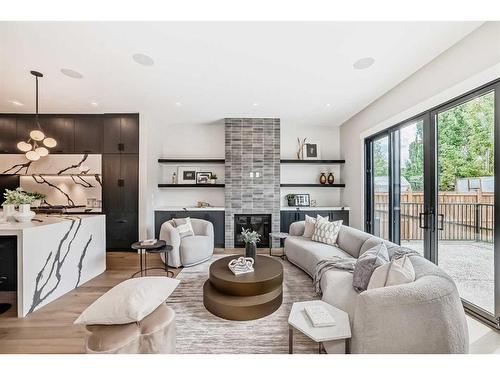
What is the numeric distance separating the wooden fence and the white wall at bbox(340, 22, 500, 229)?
42.2 inches

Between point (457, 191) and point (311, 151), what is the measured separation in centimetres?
319

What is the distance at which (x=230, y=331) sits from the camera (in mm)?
1884

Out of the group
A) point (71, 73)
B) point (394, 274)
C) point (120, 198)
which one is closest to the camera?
point (394, 274)

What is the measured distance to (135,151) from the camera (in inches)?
174

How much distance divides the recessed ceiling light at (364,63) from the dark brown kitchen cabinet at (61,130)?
5.42m

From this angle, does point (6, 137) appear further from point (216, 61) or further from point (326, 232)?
point (326, 232)

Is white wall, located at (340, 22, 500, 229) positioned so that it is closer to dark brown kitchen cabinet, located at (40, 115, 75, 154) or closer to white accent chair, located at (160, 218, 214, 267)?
white accent chair, located at (160, 218, 214, 267)

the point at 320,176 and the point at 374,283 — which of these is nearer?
the point at 374,283

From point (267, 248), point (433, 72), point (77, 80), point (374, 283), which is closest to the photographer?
point (374, 283)

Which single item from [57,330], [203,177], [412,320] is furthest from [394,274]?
[203,177]

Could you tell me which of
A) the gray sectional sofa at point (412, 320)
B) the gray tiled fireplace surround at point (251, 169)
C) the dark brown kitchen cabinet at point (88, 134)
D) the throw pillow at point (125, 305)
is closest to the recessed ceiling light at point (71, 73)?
the dark brown kitchen cabinet at point (88, 134)
